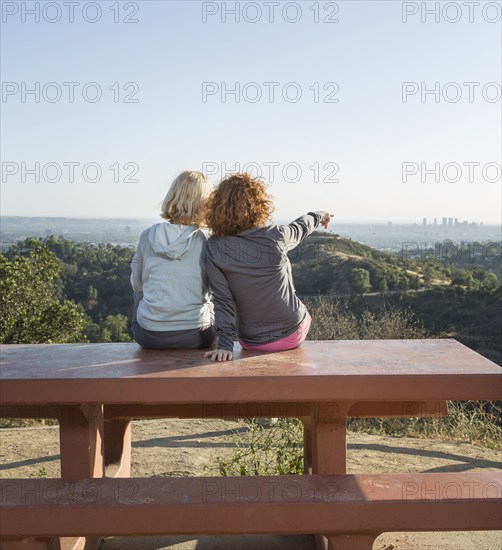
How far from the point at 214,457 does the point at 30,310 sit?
6986 mm

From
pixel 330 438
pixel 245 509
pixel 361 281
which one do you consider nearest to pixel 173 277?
pixel 330 438

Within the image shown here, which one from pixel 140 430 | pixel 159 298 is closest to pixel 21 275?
pixel 140 430

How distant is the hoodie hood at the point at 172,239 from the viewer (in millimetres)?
3305

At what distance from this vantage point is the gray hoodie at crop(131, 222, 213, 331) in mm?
3328

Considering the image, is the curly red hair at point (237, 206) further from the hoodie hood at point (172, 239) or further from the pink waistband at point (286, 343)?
the pink waistband at point (286, 343)

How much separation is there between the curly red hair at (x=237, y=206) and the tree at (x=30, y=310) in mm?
8158

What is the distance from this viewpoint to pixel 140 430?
5.69 meters

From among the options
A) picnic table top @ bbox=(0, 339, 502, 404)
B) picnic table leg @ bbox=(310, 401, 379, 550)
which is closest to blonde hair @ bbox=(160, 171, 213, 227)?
picnic table top @ bbox=(0, 339, 502, 404)

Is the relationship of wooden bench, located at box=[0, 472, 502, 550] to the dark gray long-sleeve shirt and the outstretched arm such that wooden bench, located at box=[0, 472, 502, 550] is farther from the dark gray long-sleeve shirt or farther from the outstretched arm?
the outstretched arm

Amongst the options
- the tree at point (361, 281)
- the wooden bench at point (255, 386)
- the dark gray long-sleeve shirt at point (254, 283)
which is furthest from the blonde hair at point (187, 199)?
the tree at point (361, 281)

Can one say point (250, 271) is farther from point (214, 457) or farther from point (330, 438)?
point (214, 457)

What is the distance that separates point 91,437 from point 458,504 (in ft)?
4.99

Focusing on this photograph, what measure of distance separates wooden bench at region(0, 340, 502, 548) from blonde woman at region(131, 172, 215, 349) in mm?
106

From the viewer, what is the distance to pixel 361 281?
84.2 feet
